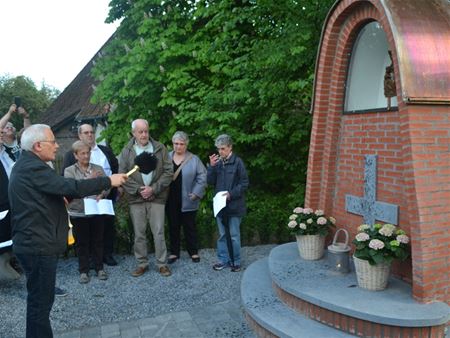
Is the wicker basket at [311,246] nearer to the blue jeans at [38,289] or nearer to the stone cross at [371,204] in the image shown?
the stone cross at [371,204]

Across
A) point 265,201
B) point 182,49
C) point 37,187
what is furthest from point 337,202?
point 182,49

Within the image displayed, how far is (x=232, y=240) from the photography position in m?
6.02

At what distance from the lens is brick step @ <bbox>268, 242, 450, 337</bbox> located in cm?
343

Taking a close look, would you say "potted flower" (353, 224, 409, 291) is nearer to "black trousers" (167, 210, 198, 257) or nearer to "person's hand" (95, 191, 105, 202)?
"black trousers" (167, 210, 198, 257)

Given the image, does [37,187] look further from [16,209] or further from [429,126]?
[429,126]

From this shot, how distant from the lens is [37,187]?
349 centimetres

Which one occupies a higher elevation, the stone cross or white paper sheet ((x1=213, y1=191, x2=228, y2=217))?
the stone cross

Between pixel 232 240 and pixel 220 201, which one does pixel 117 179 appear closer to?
pixel 220 201

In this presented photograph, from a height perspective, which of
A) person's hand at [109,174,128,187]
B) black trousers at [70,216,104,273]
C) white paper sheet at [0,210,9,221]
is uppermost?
person's hand at [109,174,128,187]

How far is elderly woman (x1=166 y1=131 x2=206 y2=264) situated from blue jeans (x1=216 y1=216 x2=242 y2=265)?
544 mm

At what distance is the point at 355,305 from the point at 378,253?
0.52 metres

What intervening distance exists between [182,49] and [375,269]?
6468 millimetres

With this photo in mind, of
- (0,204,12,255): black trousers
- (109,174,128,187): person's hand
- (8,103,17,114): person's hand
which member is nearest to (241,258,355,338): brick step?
(109,174,128,187): person's hand

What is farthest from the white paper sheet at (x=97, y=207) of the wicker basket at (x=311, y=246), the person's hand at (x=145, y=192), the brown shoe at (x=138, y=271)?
the wicker basket at (x=311, y=246)
